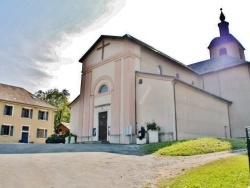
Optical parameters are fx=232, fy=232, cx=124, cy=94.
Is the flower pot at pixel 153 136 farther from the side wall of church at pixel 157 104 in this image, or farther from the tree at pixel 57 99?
the tree at pixel 57 99

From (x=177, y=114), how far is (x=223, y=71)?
14.8 m

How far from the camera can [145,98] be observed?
18.9 m

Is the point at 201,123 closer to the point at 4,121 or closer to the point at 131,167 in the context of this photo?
the point at 131,167

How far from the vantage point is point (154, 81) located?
18.9m

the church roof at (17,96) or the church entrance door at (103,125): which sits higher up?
the church roof at (17,96)

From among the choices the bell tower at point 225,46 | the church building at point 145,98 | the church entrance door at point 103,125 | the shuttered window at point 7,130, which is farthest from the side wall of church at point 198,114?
the shuttered window at point 7,130

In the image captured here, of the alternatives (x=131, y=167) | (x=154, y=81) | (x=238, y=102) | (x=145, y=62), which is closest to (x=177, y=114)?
(x=154, y=81)

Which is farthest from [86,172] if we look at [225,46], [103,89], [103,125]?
[225,46]

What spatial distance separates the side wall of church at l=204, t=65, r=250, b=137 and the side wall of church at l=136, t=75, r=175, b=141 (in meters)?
12.7

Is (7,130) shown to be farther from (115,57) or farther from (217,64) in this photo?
(217,64)

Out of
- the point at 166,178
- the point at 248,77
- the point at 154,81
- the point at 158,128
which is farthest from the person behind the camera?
the point at 248,77

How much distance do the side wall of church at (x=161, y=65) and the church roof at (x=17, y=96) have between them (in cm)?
2231

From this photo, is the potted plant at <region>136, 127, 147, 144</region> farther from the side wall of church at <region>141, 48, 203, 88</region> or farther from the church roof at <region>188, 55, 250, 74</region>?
the church roof at <region>188, 55, 250, 74</region>

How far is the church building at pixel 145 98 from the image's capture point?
18.3 meters
